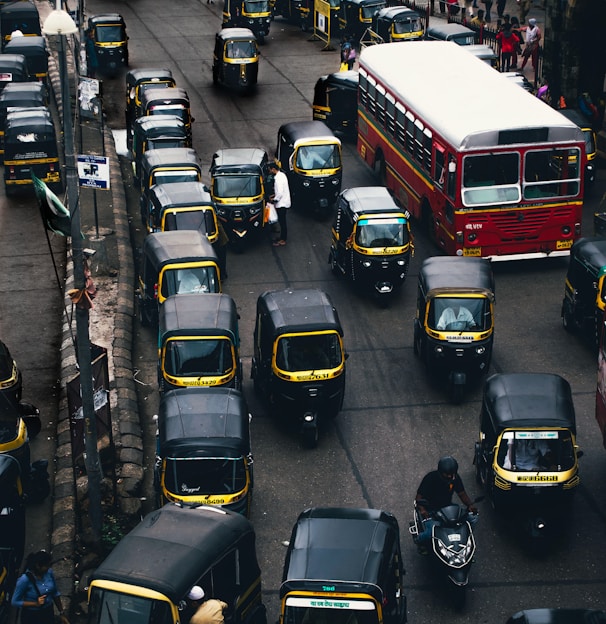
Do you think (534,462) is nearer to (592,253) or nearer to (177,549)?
(177,549)

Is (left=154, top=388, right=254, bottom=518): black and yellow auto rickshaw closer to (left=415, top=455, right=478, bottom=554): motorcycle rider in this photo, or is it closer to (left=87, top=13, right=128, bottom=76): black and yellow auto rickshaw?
(left=415, top=455, right=478, bottom=554): motorcycle rider

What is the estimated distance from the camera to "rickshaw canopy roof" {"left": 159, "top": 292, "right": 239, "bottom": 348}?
74.9 feet

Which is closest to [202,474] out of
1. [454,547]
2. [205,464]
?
[205,464]

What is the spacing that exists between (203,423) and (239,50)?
3192cm

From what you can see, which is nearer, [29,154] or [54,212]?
[54,212]

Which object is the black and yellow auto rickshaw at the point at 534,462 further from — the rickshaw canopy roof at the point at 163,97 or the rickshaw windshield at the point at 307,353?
the rickshaw canopy roof at the point at 163,97

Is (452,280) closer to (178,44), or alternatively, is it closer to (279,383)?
(279,383)

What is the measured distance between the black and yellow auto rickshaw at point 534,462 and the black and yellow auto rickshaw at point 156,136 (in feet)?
61.7

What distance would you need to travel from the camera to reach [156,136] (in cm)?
3691

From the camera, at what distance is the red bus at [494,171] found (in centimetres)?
2889

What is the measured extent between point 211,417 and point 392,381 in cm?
614

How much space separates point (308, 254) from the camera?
32.1 meters

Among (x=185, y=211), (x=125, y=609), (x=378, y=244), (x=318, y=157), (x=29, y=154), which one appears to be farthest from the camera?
(x=29, y=154)

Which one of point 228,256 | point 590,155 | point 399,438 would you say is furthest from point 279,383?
point 590,155
